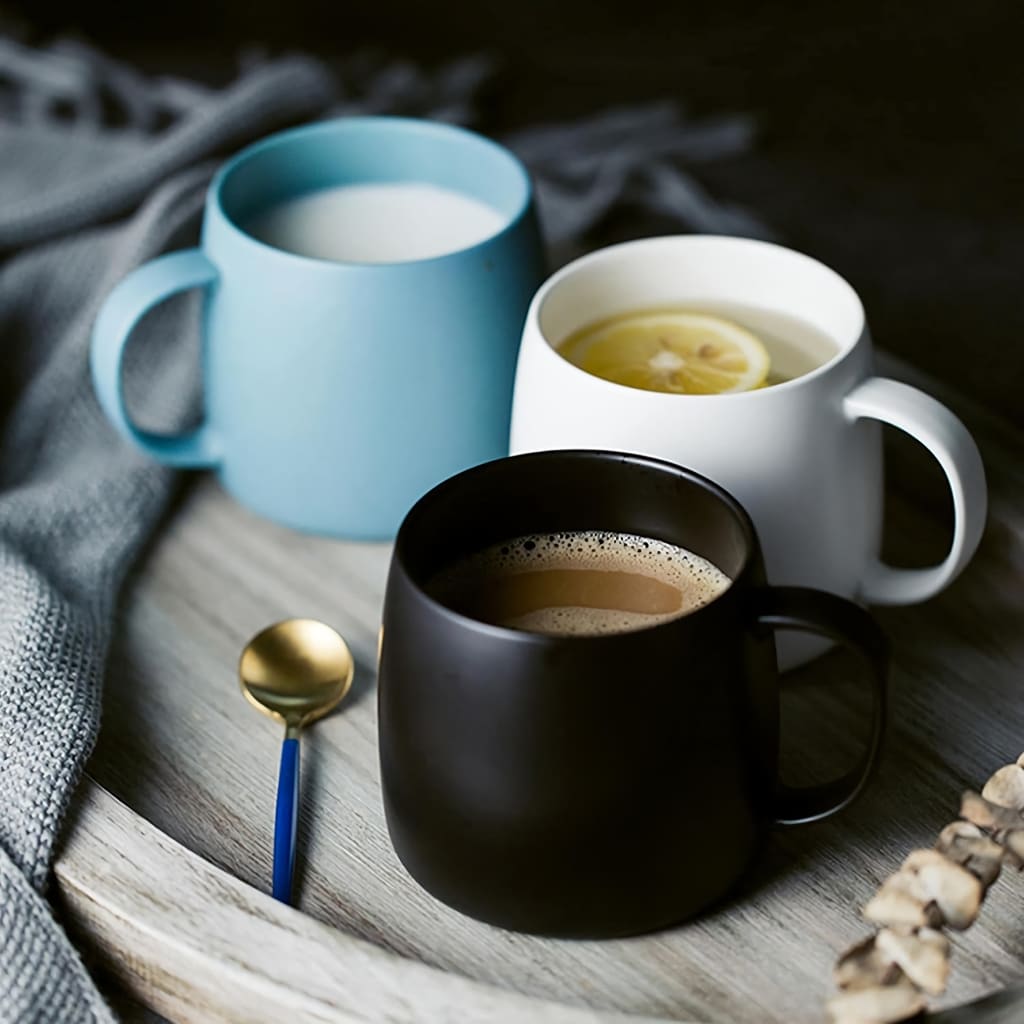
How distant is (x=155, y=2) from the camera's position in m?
1.41

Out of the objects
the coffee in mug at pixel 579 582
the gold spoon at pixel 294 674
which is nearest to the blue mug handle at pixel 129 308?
the gold spoon at pixel 294 674

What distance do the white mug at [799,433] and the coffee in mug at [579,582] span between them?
0.14ft

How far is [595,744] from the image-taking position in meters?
0.48

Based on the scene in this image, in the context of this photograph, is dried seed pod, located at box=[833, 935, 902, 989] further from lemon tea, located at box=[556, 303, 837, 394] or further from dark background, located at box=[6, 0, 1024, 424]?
dark background, located at box=[6, 0, 1024, 424]

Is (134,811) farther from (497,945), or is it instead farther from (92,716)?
(497,945)

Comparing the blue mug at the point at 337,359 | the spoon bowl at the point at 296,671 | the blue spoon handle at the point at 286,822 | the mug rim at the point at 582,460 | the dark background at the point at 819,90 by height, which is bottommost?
the dark background at the point at 819,90

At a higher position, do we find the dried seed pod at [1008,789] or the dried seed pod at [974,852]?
the dried seed pod at [974,852]

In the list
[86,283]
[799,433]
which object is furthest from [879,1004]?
[86,283]

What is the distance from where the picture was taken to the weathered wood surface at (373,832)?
509 millimetres

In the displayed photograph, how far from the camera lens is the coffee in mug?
1.80 ft

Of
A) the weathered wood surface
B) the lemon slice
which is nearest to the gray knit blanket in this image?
the weathered wood surface

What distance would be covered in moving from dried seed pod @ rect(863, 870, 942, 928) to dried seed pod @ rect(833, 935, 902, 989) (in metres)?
0.01

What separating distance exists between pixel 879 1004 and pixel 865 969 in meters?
0.02

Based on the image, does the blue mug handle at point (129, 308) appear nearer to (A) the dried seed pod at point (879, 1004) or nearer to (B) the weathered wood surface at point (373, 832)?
(B) the weathered wood surface at point (373, 832)
